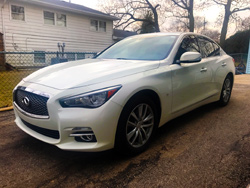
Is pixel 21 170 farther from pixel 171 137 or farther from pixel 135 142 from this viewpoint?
pixel 171 137

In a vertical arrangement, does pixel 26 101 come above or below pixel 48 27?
below

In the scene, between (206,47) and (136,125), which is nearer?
(136,125)

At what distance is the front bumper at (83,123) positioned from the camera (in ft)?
6.77

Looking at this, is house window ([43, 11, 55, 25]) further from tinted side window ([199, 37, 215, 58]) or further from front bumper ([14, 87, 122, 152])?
front bumper ([14, 87, 122, 152])

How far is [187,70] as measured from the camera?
10.4 ft

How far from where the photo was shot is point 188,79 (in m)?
3.17

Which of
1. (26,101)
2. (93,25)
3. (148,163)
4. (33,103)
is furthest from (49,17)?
(148,163)

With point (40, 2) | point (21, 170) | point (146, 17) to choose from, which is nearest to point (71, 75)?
point (21, 170)

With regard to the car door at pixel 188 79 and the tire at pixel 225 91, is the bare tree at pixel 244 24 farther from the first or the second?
the car door at pixel 188 79

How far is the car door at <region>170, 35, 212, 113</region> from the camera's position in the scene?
9.75 feet

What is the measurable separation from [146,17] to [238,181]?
2639 centimetres

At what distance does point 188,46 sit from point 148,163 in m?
2.12

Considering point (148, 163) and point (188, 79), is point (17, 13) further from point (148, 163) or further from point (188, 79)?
point (148, 163)

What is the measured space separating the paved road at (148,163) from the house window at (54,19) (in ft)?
42.1
